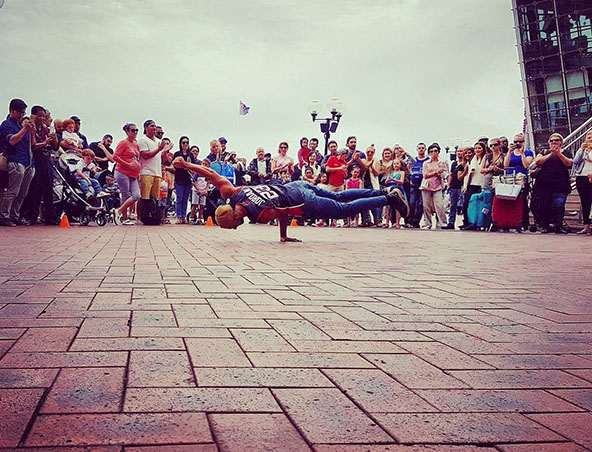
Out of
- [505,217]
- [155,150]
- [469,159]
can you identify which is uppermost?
[155,150]

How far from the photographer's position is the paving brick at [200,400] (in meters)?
1.71

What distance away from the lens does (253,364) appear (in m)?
2.17

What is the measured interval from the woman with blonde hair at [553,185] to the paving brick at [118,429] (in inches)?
451

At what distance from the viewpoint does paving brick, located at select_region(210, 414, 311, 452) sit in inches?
57.6

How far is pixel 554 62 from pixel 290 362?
42.5 metres

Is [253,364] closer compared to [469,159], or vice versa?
[253,364]

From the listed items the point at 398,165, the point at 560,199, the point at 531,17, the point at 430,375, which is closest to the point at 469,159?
the point at 398,165

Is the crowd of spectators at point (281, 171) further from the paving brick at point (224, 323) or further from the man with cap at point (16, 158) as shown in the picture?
the paving brick at point (224, 323)

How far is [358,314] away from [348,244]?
512 cm

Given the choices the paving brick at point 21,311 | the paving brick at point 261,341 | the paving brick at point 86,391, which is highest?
the paving brick at point 21,311

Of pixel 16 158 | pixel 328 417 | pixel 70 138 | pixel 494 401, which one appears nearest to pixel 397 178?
pixel 70 138

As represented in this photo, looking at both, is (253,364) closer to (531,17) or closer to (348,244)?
(348,244)

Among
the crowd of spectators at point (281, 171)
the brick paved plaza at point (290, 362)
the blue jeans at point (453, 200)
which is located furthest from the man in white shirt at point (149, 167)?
the brick paved plaza at point (290, 362)

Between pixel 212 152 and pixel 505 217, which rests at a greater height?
pixel 212 152
